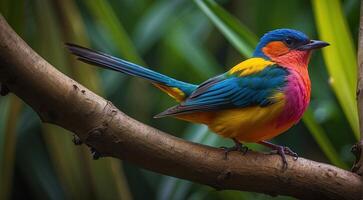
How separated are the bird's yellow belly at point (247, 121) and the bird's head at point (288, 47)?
249 mm

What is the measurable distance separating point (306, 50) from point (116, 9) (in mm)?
1138

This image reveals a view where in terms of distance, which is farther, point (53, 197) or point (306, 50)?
point (53, 197)

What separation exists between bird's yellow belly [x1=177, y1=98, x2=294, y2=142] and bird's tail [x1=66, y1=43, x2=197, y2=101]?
0.11m

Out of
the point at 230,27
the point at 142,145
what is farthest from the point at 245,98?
the point at 142,145

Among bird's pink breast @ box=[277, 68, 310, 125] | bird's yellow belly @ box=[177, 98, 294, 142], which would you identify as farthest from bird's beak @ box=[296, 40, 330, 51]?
bird's yellow belly @ box=[177, 98, 294, 142]

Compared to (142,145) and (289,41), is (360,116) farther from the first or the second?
(142,145)

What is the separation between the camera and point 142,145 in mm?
1340

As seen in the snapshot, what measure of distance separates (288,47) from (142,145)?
74 centimetres

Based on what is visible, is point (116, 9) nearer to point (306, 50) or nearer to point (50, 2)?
point (50, 2)

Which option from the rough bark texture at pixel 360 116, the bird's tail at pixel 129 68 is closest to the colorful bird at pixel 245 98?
the bird's tail at pixel 129 68

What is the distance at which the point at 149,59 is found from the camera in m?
2.87

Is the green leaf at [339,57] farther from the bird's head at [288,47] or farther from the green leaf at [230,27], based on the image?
the green leaf at [230,27]

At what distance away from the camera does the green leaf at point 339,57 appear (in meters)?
1.87

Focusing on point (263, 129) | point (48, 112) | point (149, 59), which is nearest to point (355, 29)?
point (149, 59)
